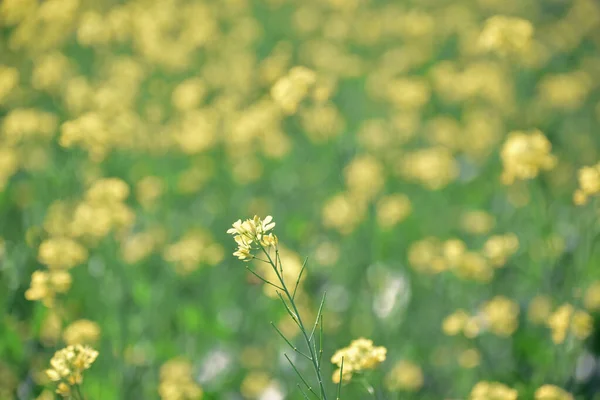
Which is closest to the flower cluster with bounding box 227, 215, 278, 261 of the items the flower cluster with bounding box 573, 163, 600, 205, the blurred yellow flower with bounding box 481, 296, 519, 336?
the flower cluster with bounding box 573, 163, 600, 205

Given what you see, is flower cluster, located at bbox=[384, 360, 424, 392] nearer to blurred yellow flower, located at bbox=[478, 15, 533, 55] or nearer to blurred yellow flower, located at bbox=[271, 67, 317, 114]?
blurred yellow flower, located at bbox=[271, 67, 317, 114]

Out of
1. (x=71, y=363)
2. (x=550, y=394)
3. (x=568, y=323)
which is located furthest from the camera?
(x=568, y=323)

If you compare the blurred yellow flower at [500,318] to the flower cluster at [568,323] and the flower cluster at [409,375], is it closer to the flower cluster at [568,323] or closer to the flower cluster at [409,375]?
the flower cluster at [568,323]

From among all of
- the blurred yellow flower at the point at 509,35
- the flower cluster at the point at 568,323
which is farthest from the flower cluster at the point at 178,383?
the blurred yellow flower at the point at 509,35

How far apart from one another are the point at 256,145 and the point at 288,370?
211cm

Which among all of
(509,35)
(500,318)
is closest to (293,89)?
(509,35)

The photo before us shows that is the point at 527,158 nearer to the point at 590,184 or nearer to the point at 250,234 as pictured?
the point at 590,184

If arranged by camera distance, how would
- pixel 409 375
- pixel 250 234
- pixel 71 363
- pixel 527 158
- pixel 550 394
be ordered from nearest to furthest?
pixel 250 234 → pixel 71 363 → pixel 550 394 → pixel 527 158 → pixel 409 375

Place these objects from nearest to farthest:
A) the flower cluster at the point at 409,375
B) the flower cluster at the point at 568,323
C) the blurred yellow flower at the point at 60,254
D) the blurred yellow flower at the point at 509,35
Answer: the flower cluster at the point at 568,323 < the blurred yellow flower at the point at 60,254 < the flower cluster at the point at 409,375 < the blurred yellow flower at the point at 509,35

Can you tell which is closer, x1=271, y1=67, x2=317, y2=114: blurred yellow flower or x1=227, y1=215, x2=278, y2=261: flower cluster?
x1=227, y1=215, x2=278, y2=261: flower cluster

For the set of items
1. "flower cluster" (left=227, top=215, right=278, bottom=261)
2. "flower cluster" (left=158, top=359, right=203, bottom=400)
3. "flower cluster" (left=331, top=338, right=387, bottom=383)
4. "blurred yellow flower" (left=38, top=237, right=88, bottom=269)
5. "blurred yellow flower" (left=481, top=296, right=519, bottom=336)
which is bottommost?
"flower cluster" (left=331, top=338, right=387, bottom=383)

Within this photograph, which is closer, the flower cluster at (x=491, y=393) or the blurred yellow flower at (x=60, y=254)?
the flower cluster at (x=491, y=393)

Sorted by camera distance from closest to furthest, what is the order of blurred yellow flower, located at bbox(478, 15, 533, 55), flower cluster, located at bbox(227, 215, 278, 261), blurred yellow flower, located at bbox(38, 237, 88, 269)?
flower cluster, located at bbox(227, 215, 278, 261) → blurred yellow flower, located at bbox(38, 237, 88, 269) → blurred yellow flower, located at bbox(478, 15, 533, 55)

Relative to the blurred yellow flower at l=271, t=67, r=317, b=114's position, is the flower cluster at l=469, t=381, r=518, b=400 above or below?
below
